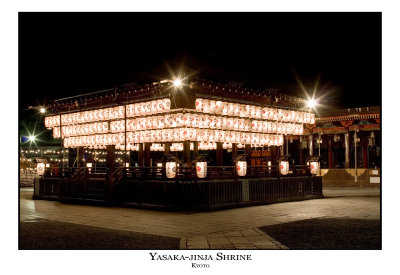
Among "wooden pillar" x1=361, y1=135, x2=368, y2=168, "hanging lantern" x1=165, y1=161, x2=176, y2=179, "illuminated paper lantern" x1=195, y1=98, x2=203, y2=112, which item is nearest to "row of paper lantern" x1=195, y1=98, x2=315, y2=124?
"illuminated paper lantern" x1=195, y1=98, x2=203, y2=112

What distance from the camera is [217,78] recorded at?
18719 millimetres

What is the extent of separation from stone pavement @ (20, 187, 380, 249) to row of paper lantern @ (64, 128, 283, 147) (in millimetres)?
4051

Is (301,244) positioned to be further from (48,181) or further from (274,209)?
(48,181)

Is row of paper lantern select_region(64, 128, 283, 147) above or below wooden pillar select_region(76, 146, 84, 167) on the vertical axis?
Result: above

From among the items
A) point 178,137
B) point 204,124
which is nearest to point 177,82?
point 204,124

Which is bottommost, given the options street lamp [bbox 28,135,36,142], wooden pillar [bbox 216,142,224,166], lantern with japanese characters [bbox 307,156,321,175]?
lantern with japanese characters [bbox 307,156,321,175]

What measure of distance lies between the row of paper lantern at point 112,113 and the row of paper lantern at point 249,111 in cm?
175

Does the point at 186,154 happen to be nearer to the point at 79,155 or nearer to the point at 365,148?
the point at 79,155

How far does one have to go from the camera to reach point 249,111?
65.5 ft

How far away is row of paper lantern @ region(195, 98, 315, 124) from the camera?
17688 millimetres

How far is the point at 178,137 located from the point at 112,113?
455 cm

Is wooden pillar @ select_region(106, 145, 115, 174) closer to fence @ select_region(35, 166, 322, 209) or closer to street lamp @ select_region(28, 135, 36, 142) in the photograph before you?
fence @ select_region(35, 166, 322, 209)

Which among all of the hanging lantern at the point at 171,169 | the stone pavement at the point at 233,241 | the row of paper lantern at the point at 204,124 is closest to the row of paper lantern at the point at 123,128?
the row of paper lantern at the point at 204,124

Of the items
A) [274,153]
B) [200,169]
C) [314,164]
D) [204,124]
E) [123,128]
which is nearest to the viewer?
[200,169]
